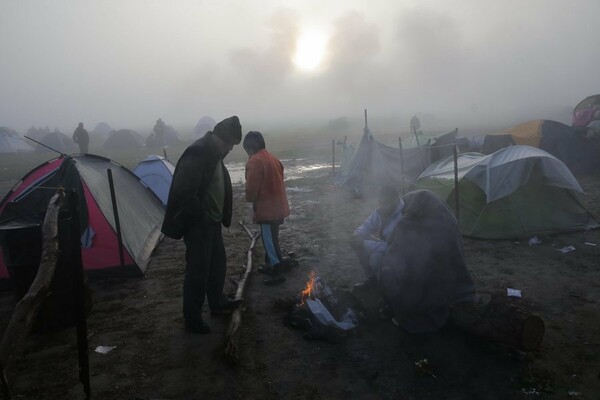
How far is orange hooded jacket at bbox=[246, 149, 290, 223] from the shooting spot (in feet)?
20.1

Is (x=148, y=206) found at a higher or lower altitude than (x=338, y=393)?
higher

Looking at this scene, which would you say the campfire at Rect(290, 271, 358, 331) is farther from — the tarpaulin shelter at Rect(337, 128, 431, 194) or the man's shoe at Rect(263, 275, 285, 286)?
the tarpaulin shelter at Rect(337, 128, 431, 194)

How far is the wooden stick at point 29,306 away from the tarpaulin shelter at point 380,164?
11.2 meters

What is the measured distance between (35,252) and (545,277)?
6.93 m

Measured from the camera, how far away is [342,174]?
15.3 m

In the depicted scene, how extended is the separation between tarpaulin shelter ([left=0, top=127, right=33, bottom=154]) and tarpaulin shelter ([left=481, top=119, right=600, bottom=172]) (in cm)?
3580

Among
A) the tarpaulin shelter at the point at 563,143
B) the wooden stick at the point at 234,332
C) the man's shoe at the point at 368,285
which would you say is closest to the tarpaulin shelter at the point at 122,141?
the tarpaulin shelter at the point at 563,143

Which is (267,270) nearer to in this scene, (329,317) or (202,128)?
(329,317)

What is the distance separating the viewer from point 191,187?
4.39m

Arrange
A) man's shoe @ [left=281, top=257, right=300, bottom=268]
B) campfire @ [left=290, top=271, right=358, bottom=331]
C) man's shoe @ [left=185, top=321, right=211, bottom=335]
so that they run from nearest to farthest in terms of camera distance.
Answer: campfire @ [left=290, top=271, right=358, bottom=331], man's shoe @ [left=185, top=321, right=211, bottom=335], man's shoe @ [left=281, top=257, right=300, bottom=268]

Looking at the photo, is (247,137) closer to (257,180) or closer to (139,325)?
(257,180)

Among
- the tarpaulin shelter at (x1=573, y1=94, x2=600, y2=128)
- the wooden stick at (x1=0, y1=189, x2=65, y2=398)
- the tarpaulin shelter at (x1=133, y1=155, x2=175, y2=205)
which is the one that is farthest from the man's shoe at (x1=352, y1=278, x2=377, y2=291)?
the tarpaulin shelter at (x1=573, y1=94, x2=600, y2=128)

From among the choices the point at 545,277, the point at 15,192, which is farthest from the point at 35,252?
the point at 545,277

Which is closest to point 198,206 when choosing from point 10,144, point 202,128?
point 10,144
